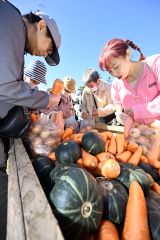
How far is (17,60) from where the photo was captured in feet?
6.64

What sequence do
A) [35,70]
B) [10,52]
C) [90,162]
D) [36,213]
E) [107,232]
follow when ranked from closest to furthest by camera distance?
[36,213]
[107,232]
[10,52]
[90,162]
[35,70]

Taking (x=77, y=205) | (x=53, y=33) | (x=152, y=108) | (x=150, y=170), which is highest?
(x=53, y=33)

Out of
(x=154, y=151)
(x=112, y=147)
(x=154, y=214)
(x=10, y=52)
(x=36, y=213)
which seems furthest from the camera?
(x=154, y=151)

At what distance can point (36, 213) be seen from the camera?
3.03ft

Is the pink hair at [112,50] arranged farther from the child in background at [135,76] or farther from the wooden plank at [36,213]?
the wooden plank at [36,213]

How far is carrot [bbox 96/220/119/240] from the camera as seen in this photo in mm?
1259

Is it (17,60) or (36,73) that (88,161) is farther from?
(36,73)

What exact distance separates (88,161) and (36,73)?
2.65 metres

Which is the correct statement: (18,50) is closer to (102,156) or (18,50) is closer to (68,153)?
(68,153)

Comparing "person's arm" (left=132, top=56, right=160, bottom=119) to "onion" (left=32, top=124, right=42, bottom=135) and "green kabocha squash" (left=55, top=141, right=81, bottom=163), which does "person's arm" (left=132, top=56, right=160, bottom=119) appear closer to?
"green kabocha squash" (left=55, top=141, right=81, bottom=163)

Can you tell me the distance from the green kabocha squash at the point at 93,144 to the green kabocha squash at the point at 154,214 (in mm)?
813

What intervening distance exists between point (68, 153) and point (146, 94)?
1.24 metres

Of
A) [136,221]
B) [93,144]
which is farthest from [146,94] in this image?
[136,221]

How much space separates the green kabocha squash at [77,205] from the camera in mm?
1232
